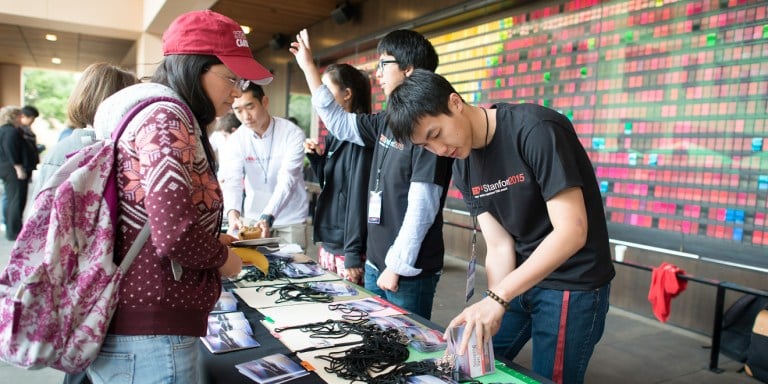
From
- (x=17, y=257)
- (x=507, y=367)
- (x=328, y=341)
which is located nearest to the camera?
(x=17, y=257)

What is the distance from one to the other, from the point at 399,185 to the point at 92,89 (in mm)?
1272

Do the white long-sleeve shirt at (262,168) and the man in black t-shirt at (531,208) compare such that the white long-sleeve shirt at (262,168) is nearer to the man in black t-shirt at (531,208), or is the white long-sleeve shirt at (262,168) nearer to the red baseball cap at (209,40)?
the man in black t-shirt at (531,208)

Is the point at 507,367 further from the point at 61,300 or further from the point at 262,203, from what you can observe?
the point at 262,203

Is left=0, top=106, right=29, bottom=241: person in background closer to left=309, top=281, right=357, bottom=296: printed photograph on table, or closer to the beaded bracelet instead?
A: left=309, top=281, right=357, bottom=296: printed photograph on table

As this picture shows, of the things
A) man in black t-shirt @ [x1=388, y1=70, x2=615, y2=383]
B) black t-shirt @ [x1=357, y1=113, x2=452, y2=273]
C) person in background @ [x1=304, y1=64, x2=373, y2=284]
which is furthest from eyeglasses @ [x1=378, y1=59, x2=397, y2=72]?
man in black t-shirt @ [x1=388, y1=70, x2=615, y2=383]

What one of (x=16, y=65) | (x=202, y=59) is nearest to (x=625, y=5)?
(x=202, y=59)

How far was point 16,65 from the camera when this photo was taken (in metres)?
14.7

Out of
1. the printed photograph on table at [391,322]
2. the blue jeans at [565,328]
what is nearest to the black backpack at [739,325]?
the blue jeans at [565,328]

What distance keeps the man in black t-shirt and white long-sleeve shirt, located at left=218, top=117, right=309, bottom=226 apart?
141cm

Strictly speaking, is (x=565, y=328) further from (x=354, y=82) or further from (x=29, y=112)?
(x=29, y=112)

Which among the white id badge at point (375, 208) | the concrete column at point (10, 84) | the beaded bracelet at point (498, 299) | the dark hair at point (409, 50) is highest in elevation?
the concrete column at point (10, 84)

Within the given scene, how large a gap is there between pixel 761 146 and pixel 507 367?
8.27 feet

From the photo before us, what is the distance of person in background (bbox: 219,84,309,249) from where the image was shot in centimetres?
262

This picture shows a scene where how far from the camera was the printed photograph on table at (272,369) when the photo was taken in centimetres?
110
